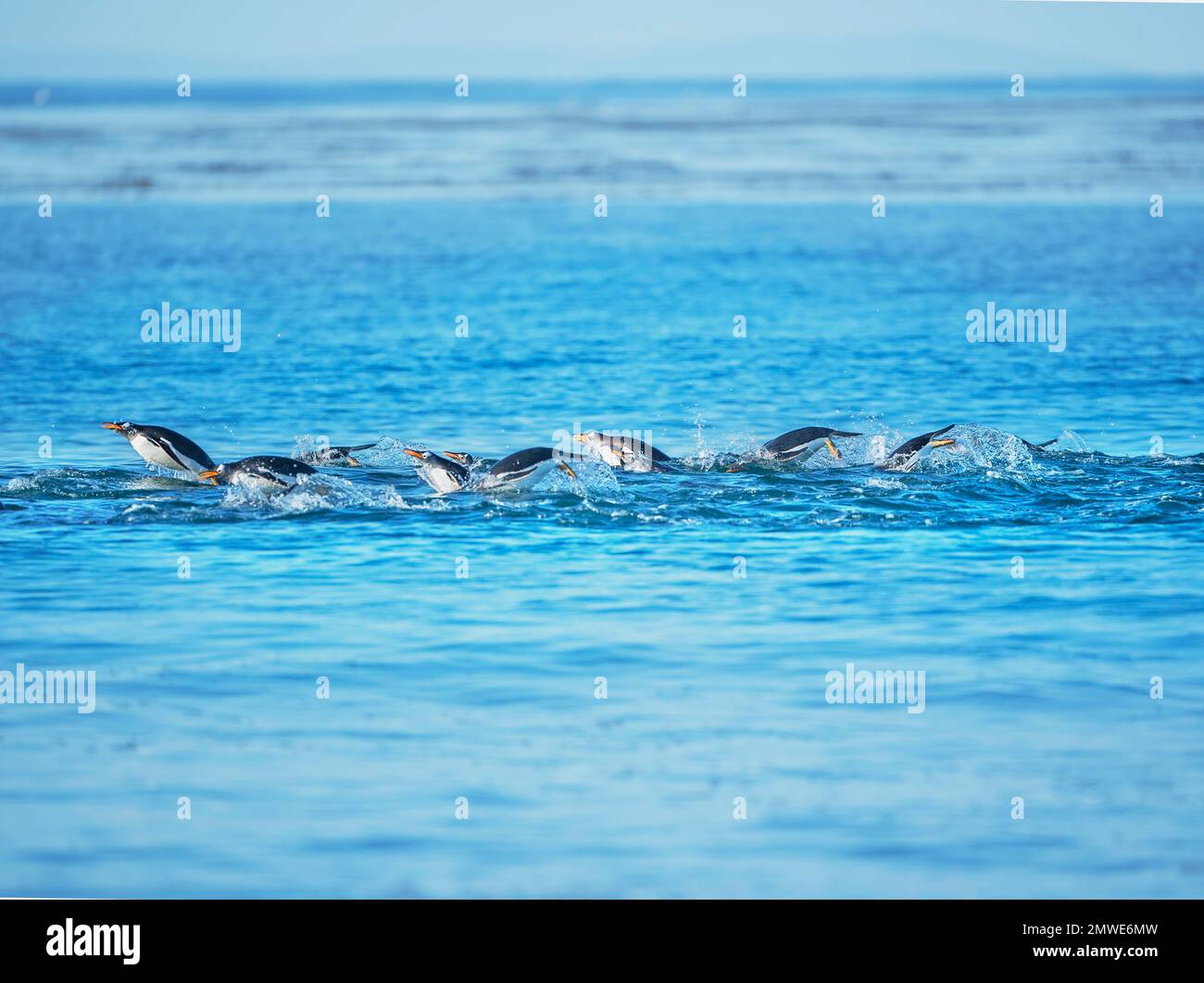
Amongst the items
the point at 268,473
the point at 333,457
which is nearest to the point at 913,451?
the point at 333,457

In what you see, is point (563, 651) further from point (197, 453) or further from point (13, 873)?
point (197, 453)

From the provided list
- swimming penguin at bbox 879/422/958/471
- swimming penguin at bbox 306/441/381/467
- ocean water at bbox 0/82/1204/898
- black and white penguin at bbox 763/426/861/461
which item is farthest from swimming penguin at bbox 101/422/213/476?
swimming penguin at bbox 879/422/958/471

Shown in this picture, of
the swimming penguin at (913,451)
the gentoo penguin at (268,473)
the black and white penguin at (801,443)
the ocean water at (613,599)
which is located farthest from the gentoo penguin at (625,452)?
the gentoo penguin at (268,473)

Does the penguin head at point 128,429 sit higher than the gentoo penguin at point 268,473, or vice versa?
the penguin head at point 128,429

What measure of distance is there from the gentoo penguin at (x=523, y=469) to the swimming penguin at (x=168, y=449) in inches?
131

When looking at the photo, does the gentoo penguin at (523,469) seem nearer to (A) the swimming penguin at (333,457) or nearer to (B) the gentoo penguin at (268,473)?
(B) the gentoo penguin at (268,473)

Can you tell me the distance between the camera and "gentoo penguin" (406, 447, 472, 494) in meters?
17.5

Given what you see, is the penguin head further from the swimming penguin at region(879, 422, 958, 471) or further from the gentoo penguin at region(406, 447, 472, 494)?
the swimming penguin at region(879, 422, 958, 471)

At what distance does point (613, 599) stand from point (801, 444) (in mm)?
5017

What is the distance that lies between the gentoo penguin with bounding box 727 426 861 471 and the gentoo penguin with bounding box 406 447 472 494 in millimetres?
3281

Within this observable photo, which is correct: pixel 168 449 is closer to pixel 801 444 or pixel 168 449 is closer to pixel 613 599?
pixel 613 599

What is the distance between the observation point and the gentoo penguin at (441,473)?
1750 cm

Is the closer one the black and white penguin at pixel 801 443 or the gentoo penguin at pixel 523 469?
the gentoo penguin at pixel 523 469
